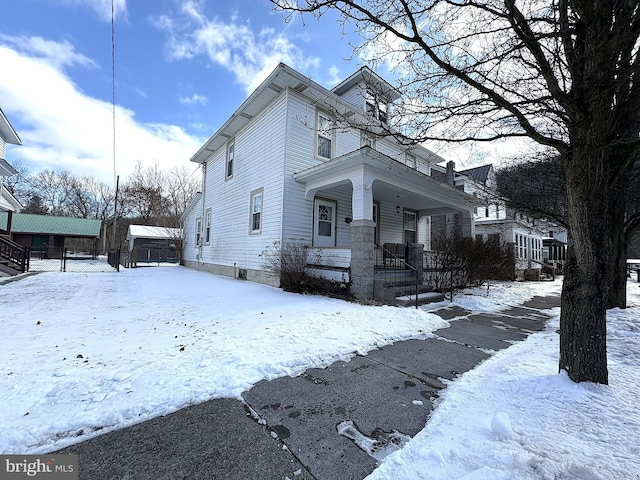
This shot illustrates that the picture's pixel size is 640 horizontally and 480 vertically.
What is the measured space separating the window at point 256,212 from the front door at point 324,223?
2.28m

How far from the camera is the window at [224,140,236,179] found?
1350 cm

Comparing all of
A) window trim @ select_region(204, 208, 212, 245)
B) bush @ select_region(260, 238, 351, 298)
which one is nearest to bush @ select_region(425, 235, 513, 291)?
bush @ select_region(260, 238, 351, 298)

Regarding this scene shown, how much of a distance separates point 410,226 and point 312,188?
683 cm

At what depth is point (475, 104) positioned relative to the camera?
319 cm

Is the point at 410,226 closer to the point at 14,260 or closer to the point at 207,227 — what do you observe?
the point at 207,227

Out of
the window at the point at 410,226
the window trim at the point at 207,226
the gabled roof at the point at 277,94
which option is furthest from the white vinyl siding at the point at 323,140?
the window trim at the point at 207,226

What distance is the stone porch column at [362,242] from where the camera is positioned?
7277 millimetres

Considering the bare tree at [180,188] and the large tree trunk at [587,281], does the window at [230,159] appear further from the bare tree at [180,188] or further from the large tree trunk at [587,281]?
the bare tree at [180,188]

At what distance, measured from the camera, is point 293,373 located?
125 inches

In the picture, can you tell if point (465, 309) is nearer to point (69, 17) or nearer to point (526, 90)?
point (526, 90)

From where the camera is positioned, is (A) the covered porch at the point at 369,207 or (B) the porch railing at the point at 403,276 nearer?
(A) the covered porch at the point at 369,207

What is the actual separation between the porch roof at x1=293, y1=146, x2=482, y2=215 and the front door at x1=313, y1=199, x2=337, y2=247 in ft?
2.36

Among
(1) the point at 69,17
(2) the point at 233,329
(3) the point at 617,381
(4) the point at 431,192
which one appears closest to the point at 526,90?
(3) the point at 617,381

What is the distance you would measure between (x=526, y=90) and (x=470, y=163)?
1.26m
